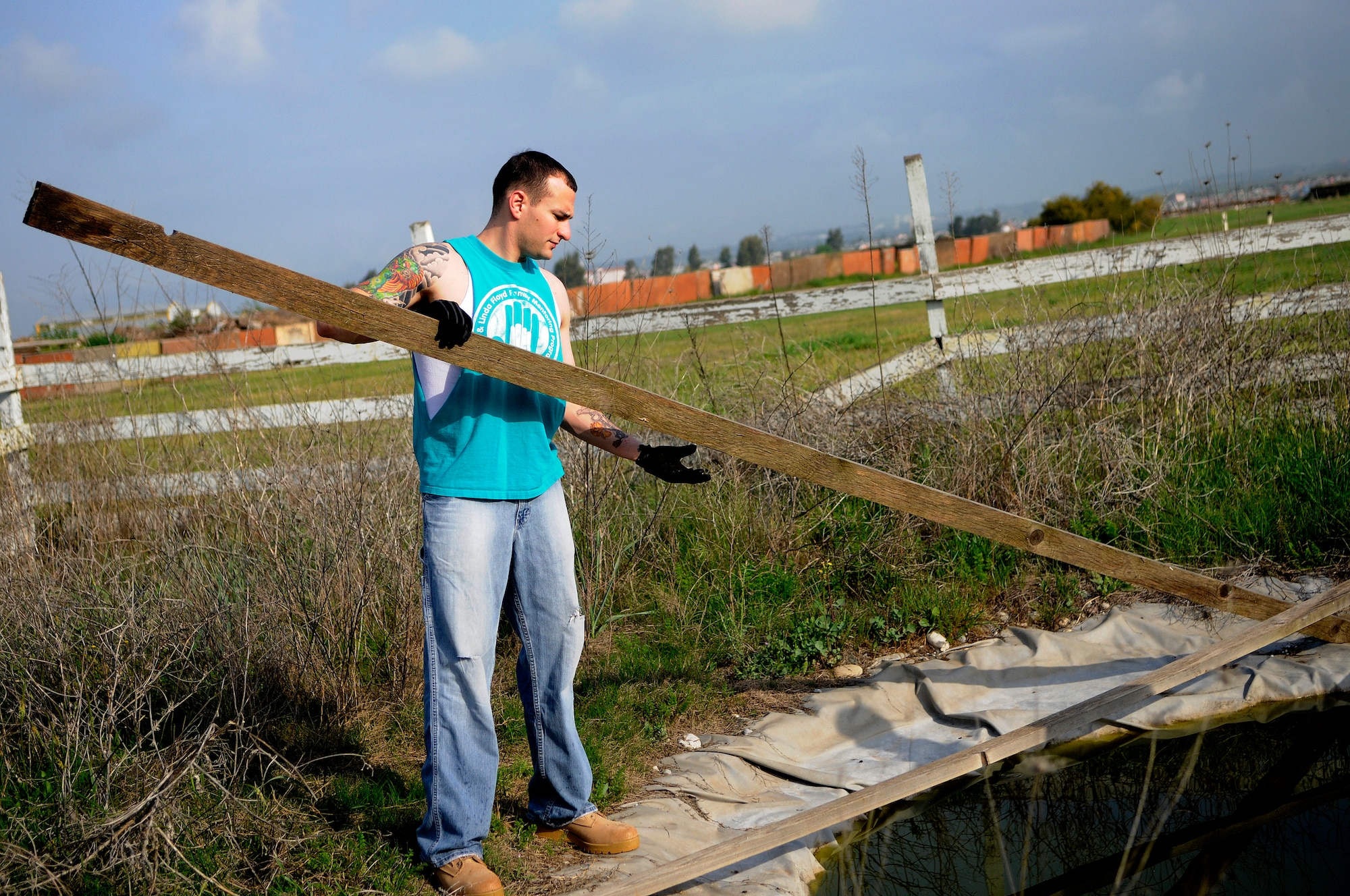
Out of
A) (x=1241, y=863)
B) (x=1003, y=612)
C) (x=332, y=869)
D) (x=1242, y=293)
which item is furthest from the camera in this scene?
(x=1242, y=293)

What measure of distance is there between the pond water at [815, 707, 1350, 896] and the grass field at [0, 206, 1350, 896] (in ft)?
3.10

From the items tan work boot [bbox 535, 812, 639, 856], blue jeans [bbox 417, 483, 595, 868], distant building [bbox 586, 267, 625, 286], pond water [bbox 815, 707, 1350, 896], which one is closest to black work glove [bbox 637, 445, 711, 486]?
blue jeans [bbox 417, 483, 595, 868]

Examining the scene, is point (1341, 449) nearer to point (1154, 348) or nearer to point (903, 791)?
point (1154, 348)

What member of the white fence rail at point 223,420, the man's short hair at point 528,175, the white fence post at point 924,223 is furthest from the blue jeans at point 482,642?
the white fence post at point 924,223

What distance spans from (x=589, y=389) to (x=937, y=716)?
227 centimetres

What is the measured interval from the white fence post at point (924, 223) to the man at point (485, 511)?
408 cm

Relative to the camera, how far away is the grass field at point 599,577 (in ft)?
9.15

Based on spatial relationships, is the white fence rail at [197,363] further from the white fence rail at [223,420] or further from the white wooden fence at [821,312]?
the white fence rail at [223,420]

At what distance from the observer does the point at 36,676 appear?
10.8 feet

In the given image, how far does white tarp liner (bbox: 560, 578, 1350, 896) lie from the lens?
3021 mm

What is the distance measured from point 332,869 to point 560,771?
0.69 metres

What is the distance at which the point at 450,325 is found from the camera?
2.21 meters

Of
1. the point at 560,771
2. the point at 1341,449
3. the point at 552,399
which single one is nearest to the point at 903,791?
the point at 560,771

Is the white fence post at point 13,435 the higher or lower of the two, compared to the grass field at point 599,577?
higher
